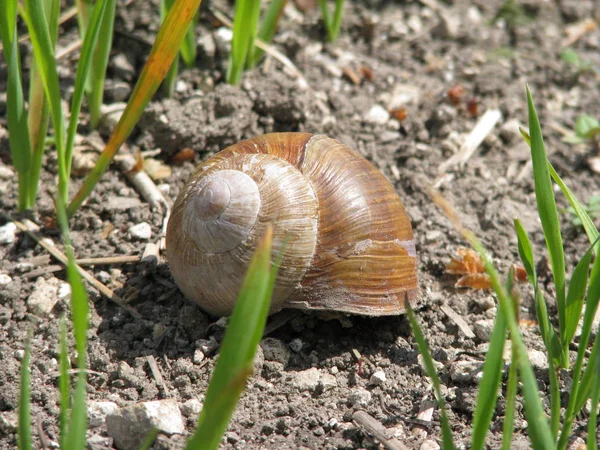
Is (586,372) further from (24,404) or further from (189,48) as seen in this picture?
(189,48)

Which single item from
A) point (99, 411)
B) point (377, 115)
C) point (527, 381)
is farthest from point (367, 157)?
point (527, 381)

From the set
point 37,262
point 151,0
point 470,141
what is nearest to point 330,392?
point 37,262

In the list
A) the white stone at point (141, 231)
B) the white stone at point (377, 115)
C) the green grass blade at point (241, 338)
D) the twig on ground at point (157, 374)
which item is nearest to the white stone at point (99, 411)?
the twig on ground at point (157, 374)

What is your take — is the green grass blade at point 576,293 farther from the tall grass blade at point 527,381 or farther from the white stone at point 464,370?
the tall grass blade at point 527,381

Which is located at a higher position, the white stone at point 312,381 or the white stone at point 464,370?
the white stone at point 464,370

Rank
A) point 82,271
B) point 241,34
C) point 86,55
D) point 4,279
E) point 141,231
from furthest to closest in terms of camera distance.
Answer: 1. point 241,34
2. point 141,231
3. point 82,271
4. point 4,279
5. point 86,55
